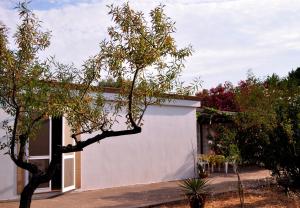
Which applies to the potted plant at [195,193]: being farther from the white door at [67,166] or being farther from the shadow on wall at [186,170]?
the shadow on wall at [186,170]

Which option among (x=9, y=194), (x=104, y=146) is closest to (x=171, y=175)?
(x=104, y=146)

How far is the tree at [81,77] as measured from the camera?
7188mm

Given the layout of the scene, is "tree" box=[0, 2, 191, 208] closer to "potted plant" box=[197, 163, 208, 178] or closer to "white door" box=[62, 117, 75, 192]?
"white door" box=[62, 117, 75, 192]

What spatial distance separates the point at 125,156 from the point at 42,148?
3136 millimetres

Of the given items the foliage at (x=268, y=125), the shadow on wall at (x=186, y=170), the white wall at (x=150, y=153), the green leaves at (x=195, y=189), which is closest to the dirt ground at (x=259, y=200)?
the foliage at (x=268, y=125)

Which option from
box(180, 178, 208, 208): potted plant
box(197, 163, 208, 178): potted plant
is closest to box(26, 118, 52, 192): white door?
box(180, 178, 208, 208): potted plant

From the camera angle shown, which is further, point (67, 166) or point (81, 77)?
point (67, 166)

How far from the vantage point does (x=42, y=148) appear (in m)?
13.1

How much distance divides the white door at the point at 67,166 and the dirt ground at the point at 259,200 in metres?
3.58

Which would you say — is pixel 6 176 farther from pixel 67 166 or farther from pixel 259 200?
pixel 259 200

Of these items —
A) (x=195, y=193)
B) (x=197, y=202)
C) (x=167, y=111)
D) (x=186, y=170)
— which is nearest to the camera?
Answer: (x=197, y=202)

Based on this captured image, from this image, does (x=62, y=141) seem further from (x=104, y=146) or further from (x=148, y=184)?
(x=148, y=184)

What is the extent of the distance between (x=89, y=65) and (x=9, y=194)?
573cm

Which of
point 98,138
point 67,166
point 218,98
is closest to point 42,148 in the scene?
point 67,166
